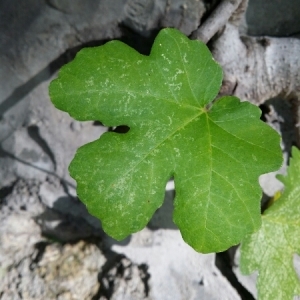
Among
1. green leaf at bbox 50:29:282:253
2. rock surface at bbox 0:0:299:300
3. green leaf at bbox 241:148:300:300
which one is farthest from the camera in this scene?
green leaf at bbox 241:148:300:300

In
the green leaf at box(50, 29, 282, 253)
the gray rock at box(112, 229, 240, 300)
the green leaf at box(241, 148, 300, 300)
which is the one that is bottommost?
the gray rock at box(112, 229, 240, 300)

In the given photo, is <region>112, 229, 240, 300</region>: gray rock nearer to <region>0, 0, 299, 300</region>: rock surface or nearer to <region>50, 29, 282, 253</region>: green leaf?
<region>0, 0, 299, 300</region>: rock surface

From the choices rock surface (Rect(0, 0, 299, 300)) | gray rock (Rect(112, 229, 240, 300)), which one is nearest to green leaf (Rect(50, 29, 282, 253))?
rock surface (Rect(0, 0, 299, 300))

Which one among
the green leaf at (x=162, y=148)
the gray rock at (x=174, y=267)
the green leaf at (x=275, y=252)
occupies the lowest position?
the gray rock at (x=174, y=267)

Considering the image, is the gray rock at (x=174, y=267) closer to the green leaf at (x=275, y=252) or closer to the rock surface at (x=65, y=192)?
the rock surface at (x=65, y=192)

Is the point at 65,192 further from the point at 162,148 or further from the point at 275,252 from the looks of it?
the point at 275,252

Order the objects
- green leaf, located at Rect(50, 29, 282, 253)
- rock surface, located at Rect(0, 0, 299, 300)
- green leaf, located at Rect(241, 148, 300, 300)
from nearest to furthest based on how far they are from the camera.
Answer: green leaf, located at Rect(50, 29, 282, 253), rock surface, located at Rect(0, 0, 299, 300), green leaf, located at Rect(241, 148, 300, 300)

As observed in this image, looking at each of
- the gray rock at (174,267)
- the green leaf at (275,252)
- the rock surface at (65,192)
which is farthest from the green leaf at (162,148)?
the gray rock at (174,267)
